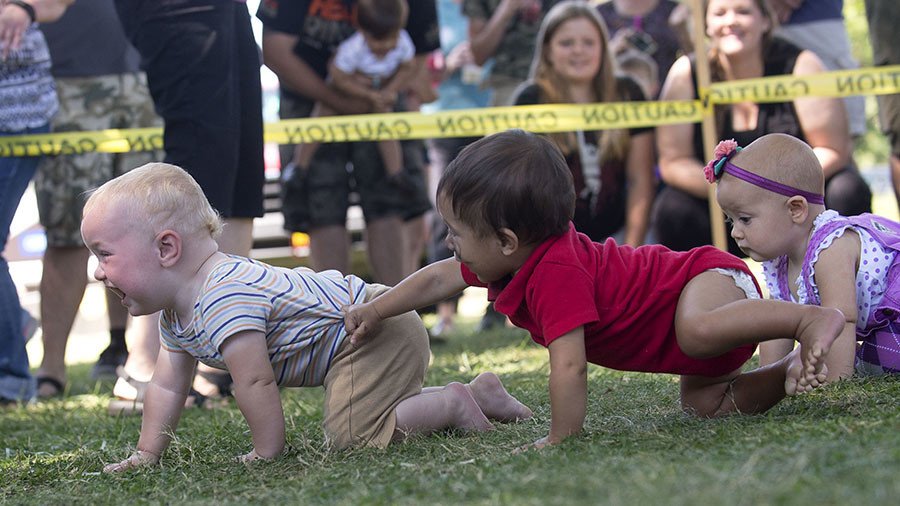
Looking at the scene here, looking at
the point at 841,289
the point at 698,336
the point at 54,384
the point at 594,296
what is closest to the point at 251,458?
the point at 594,296

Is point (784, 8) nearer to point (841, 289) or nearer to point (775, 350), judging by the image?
point (775, 350)

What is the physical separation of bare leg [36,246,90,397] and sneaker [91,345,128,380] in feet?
1.16

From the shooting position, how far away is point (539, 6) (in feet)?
21.7

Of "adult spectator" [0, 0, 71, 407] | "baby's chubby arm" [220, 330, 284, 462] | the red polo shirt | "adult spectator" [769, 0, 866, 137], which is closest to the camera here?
the red polo shirt

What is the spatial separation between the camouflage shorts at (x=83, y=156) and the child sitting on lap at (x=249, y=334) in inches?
93.4

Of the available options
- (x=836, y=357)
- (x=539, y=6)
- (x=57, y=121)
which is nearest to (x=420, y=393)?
(x=836, y=357)

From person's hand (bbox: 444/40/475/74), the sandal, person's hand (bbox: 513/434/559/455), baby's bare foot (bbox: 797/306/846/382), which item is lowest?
the sandal

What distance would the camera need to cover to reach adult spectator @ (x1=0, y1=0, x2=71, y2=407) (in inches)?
182

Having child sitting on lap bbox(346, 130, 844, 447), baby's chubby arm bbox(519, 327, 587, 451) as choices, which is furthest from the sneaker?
baby's chubby arm bbox(519, 327, 587, 451)

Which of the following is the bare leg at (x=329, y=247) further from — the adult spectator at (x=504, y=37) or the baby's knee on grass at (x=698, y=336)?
the baby's knee on grass at (x=698, y=336)

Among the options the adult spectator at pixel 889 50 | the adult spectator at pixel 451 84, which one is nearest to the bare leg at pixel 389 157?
the adult spectator at pixel 451 84

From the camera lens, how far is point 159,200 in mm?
2891

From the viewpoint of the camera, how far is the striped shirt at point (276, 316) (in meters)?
2.79

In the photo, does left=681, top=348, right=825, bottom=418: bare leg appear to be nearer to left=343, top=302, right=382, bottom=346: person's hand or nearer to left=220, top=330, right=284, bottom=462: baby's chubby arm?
left=343, top=302, right=382, bottom=346: person's hand
